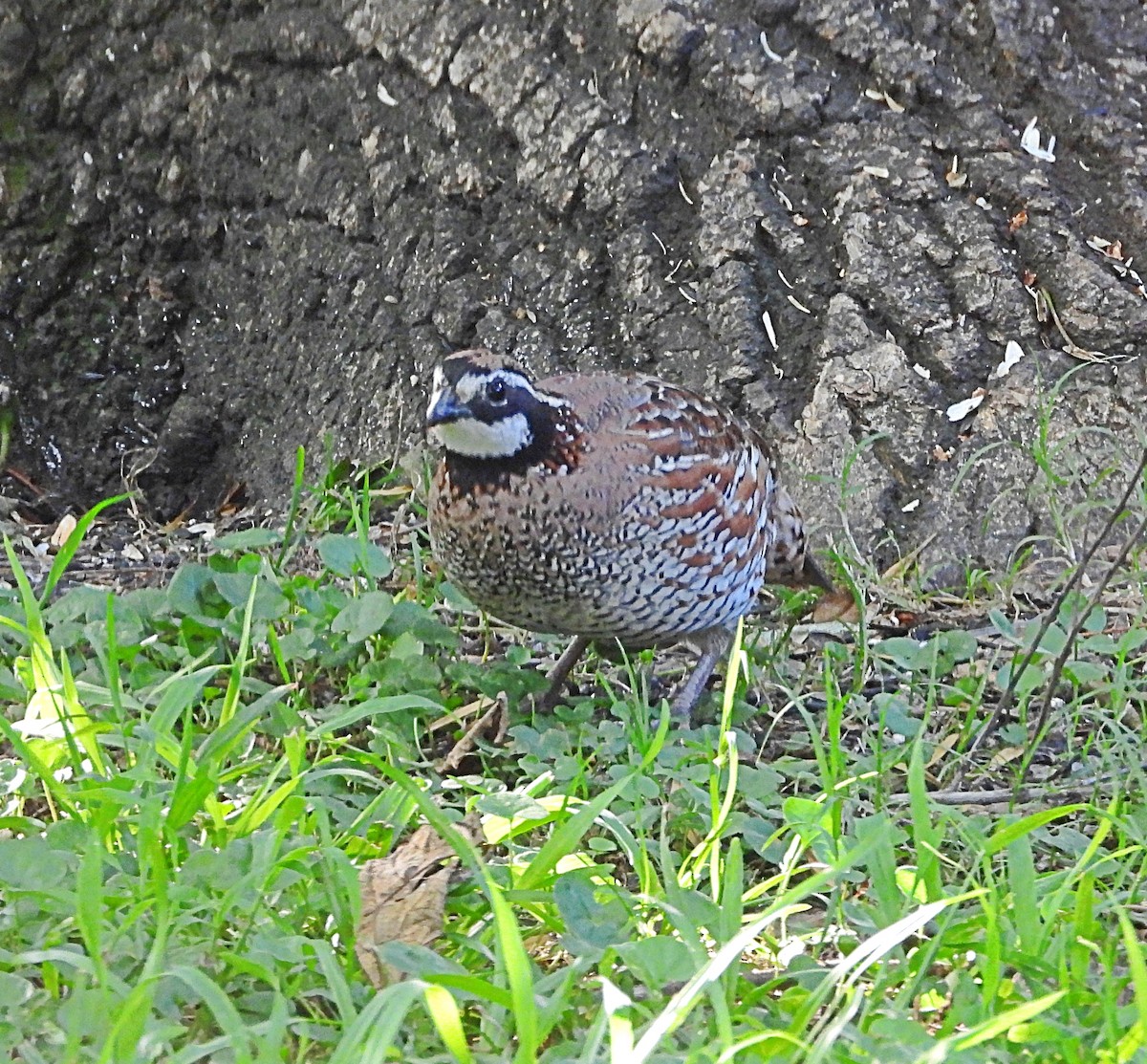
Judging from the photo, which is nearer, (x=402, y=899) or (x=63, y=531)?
(x=402, y=899)

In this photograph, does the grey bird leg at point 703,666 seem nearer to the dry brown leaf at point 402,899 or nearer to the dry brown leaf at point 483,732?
the dry brown leaf at point 483,732

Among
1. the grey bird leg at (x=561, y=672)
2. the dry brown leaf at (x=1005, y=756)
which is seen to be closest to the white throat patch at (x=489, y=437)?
the grey bird leg at (x=561, y=672)

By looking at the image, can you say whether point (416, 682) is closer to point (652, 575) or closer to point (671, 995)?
point (652, 575)

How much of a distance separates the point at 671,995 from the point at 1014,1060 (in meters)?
0.46

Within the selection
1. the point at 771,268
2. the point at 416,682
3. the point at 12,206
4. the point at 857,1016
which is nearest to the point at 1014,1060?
the point at 857,1016

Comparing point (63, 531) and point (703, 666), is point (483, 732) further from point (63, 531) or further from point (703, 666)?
point (63, 531)

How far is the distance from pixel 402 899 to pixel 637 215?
231 centimetres

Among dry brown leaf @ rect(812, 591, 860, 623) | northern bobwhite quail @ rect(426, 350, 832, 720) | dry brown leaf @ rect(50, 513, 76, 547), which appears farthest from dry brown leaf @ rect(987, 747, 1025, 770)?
dry brown leaf @ rect(50, 513, 76, 547)

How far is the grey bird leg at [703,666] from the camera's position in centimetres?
354

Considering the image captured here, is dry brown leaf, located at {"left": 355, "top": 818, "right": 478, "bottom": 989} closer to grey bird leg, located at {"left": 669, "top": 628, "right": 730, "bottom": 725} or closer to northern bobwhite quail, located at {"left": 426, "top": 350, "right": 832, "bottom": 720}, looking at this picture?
northern bobwhite quail, located at {"left": 426, "top": 350, "right": 832, "bottom": 720}

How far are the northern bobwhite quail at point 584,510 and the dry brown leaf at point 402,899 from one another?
0.93m

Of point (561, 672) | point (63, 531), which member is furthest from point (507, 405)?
point (63, 531)

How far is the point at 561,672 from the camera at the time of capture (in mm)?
3568

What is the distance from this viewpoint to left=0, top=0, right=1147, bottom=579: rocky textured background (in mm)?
3902
